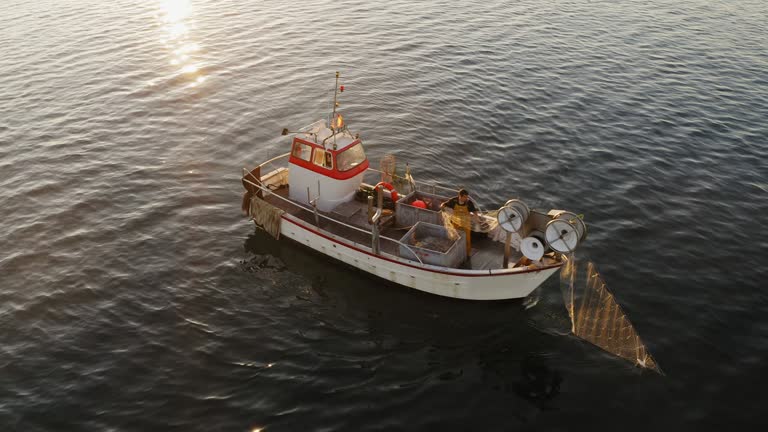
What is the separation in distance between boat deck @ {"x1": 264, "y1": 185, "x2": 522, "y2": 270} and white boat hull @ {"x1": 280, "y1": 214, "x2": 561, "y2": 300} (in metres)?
0.48

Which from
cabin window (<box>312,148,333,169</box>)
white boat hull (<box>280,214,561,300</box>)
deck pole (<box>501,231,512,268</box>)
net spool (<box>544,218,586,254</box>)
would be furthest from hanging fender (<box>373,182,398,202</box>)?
net spool (<box>544,218,586,254</box>)

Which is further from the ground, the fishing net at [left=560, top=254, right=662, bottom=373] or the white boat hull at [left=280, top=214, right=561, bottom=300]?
the white boat hull at [left=280, top=214, right=561, bottom=300]

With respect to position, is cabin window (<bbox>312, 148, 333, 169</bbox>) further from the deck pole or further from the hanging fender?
the deck pole

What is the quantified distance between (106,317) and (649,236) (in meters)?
24.1

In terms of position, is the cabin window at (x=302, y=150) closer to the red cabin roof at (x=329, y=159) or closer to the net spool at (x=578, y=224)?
the red cabin roof at (x=329, y=159)

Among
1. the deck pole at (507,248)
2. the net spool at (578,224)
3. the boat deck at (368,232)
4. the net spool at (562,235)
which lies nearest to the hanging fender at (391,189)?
the boat deck at (368,232)

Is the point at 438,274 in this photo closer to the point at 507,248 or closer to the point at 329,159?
the point at 507,248

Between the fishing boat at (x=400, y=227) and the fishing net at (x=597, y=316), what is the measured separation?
2.24 m

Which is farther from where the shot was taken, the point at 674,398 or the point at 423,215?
the point at 423,215

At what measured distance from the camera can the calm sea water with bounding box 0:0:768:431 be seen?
17.4 m

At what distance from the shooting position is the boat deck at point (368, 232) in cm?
2080

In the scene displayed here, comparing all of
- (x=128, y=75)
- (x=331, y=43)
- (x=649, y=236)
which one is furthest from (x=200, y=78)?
(x=649, y=236)

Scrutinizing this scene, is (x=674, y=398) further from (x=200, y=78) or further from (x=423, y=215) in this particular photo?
(x=200, y=78)

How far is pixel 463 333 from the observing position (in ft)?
65.5
